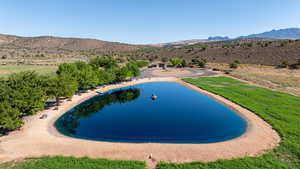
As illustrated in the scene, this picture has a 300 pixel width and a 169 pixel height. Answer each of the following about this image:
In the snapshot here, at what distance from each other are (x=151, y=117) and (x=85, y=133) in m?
13.6

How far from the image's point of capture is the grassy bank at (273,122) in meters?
18.0

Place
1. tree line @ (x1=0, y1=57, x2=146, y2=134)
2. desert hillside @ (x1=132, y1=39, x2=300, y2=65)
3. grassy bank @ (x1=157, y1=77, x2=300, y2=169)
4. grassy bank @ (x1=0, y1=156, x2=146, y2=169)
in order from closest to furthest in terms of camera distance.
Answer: grassy bank @ (x1=0, y1=156, x2=146, y2=169)
grassy bank @ (x1=157, y1=77, x2=300, y2=169)
tree line @ (x1=0, y1=57, x2=146, y2=134)
desert hillside @ (x1=132, y1=39, x2=300, y2=65)

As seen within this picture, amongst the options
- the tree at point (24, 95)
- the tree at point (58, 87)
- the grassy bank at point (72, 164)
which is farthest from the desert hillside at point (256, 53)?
the tree at point (24, 95)

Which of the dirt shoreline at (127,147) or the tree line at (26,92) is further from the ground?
the tree line at (26,92)

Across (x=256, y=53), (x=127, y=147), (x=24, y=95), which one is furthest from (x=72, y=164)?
(x=256, y=53)

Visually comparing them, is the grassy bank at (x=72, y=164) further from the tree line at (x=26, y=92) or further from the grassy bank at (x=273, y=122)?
the tree line at (x=26, y=92)

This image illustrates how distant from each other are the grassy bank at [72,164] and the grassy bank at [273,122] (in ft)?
12.2

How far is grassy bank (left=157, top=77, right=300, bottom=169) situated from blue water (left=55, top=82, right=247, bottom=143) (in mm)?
5486

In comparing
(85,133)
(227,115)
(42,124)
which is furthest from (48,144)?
(227,115)

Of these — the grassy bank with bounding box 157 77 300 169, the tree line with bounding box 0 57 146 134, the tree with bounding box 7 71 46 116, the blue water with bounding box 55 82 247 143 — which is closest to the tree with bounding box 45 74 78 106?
the tree line with bounding box 0 57 146 134

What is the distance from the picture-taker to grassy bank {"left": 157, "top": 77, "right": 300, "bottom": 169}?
708 inches

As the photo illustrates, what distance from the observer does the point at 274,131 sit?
85.5 feet

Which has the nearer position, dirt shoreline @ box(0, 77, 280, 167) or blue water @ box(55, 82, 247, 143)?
dirt shoreline @ box(0, 77, 280, 167)

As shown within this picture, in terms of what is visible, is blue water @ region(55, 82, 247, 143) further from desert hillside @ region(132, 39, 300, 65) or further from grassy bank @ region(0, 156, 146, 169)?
desert hillside @ region(132, 39, 300, 65)
